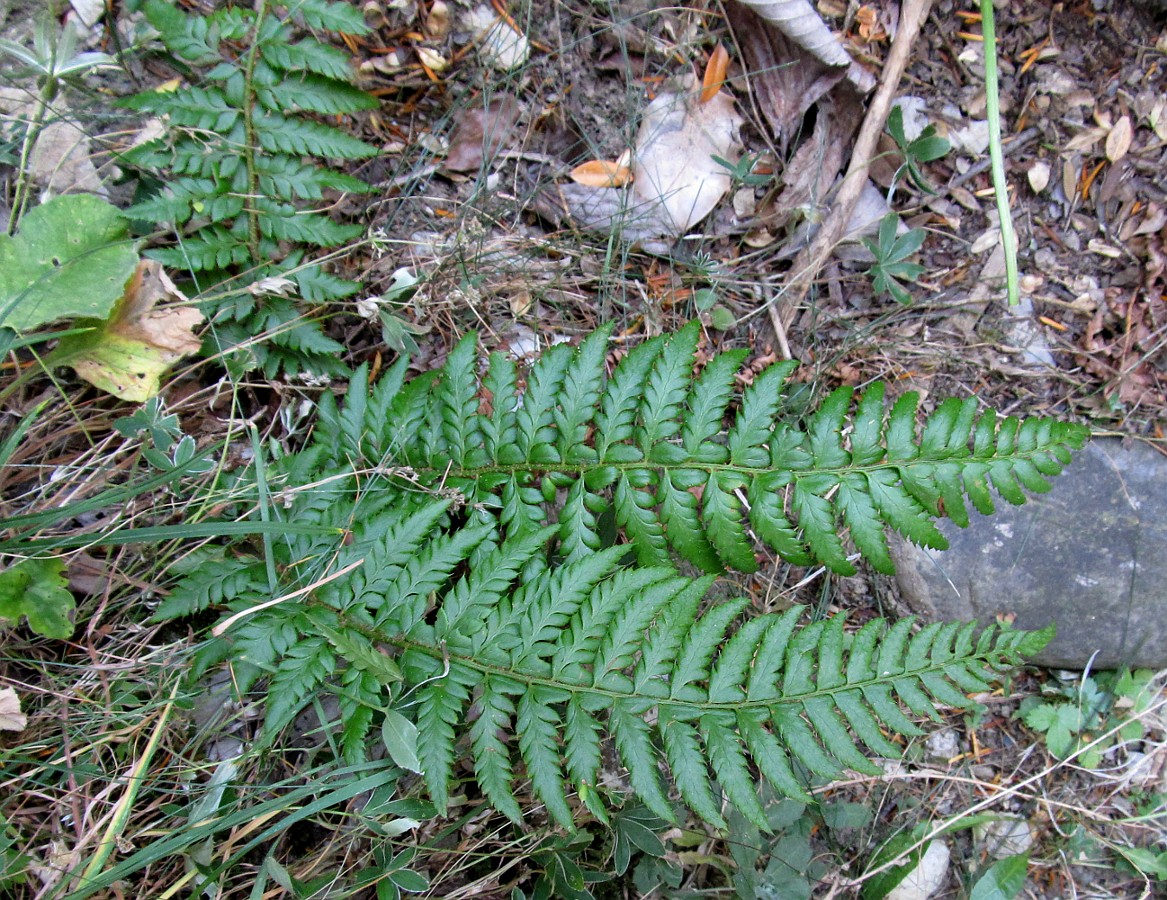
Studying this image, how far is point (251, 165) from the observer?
2.54m

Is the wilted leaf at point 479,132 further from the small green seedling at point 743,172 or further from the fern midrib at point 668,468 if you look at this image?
the fern midrib at point 668,468

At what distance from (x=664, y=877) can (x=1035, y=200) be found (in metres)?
3.00

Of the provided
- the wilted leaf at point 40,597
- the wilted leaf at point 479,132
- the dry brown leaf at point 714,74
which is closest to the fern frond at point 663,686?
the wilted leaf at point 40,597

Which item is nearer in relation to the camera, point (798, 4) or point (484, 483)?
point (484, 483)

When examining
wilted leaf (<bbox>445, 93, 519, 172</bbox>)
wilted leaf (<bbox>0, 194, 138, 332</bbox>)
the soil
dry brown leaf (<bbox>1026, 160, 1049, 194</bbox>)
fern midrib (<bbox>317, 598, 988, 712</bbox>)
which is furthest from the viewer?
dry brown leaf (<bbox>1026, 160, 1049, 194</bbox>)

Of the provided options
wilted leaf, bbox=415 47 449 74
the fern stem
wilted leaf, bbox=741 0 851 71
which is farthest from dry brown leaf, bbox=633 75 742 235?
the fern stem

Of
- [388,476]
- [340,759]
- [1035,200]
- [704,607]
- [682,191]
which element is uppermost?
[1035,200]

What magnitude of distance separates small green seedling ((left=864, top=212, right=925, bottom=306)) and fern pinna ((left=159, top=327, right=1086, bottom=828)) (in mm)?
1004

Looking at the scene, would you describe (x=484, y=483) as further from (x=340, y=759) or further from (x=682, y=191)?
(x=682, y=191)

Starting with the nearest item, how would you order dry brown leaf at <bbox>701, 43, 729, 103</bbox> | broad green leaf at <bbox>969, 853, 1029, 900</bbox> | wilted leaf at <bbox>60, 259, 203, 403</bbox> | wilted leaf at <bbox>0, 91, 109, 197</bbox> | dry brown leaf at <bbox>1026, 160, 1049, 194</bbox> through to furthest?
wilted leaf at <bbox>60, 259, 203, 403</bbox>, wilted leaf at <bbox>0, 91, 109, 197</bbox>, broad green leaf at <bbox>969, 853, 1029, 900</bbox>, dry brown leaf at <bbox>701, 43, 729, 103</bbox>, dry brown leaf at <bbox>1026, 160, 1049, 194</bbox>

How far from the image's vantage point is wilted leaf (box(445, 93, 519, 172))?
10.0 feet

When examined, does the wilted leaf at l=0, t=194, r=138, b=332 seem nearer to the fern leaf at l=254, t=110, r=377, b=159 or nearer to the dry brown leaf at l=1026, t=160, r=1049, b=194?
the fern leaf at l=254, t=110, r=377, b=159

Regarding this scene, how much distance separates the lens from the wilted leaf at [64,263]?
7.78 feet

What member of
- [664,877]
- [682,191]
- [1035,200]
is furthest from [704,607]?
[1035,200]
